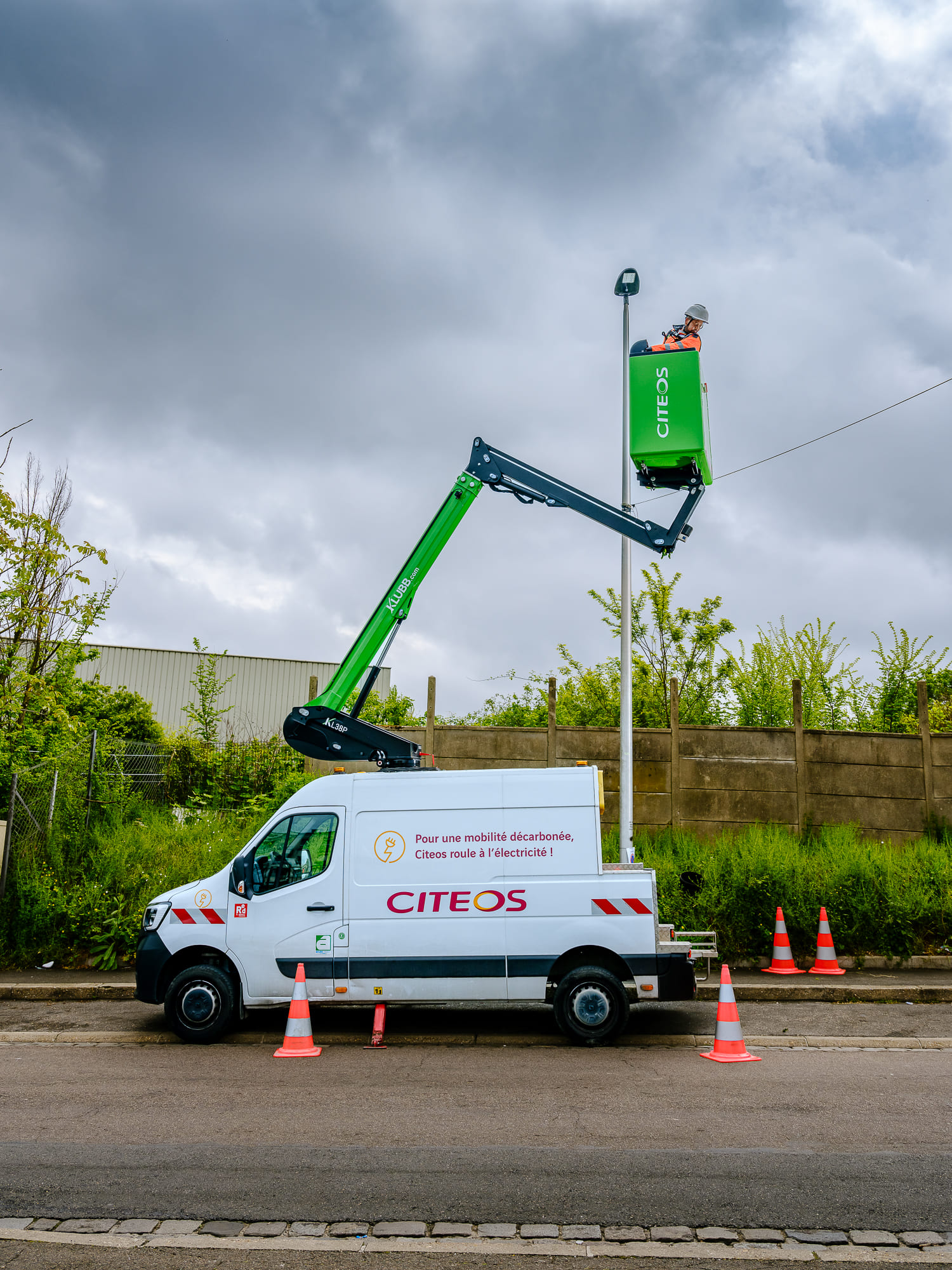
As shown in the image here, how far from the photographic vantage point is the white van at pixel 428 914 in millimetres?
8367

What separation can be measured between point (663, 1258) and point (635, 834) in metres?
9.88

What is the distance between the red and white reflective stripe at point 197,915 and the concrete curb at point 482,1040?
1112 millimetres

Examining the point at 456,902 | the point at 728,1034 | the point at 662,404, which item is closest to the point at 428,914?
the point at 456,902

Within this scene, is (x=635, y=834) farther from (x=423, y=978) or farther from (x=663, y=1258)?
(x=663, y=1258)

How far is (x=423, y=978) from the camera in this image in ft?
27.9

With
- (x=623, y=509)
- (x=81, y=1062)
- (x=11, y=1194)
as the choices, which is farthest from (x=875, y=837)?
(x=11, y=1194)

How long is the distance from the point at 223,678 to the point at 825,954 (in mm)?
35585

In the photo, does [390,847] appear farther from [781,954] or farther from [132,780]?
[132,780]

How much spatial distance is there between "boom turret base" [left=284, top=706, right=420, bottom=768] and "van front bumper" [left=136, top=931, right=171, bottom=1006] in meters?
2.28

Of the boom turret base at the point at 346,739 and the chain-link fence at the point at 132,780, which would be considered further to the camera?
the chain-link fence at the point at 132,780

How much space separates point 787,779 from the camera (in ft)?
46.1

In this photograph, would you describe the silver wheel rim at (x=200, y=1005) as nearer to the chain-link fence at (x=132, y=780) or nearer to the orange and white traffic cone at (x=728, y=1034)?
the orange and white traffic cone at (x=728, y=1034)

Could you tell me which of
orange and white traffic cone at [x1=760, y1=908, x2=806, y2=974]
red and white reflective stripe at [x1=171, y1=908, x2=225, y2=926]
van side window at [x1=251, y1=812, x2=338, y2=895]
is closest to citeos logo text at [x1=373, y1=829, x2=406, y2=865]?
van side window at [x1=251, y1=812, x2=338, y2=895]

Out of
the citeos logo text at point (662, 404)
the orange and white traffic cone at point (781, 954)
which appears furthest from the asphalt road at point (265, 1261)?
the citeos logo text at point (662, 404)
